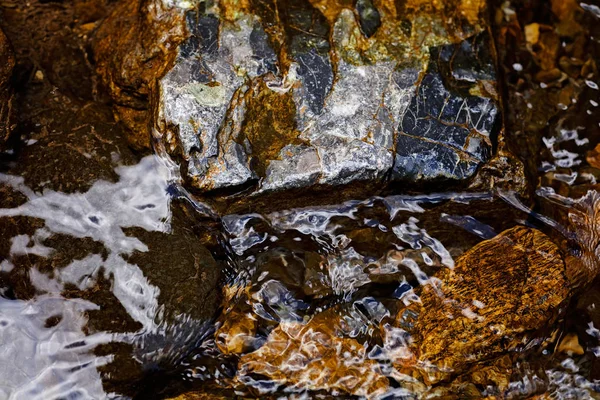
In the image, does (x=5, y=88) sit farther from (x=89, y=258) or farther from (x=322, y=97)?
(x=322, y=97)

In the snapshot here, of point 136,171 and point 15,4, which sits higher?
point 15,4

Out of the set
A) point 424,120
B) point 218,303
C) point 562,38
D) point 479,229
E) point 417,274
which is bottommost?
point 218,303

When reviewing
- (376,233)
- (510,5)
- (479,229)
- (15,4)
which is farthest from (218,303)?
(510,5)

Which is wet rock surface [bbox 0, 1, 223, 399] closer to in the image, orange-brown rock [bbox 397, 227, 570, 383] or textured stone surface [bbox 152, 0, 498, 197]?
textured stone surface [bbox 152, 0, 498, 197]

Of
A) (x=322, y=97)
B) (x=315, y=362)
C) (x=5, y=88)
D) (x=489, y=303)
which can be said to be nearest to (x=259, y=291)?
(x=315, y=362)

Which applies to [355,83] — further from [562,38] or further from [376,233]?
[562,38]

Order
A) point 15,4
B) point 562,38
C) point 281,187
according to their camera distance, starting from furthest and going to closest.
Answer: point 562,38 < point 15,4 < point 281,187
